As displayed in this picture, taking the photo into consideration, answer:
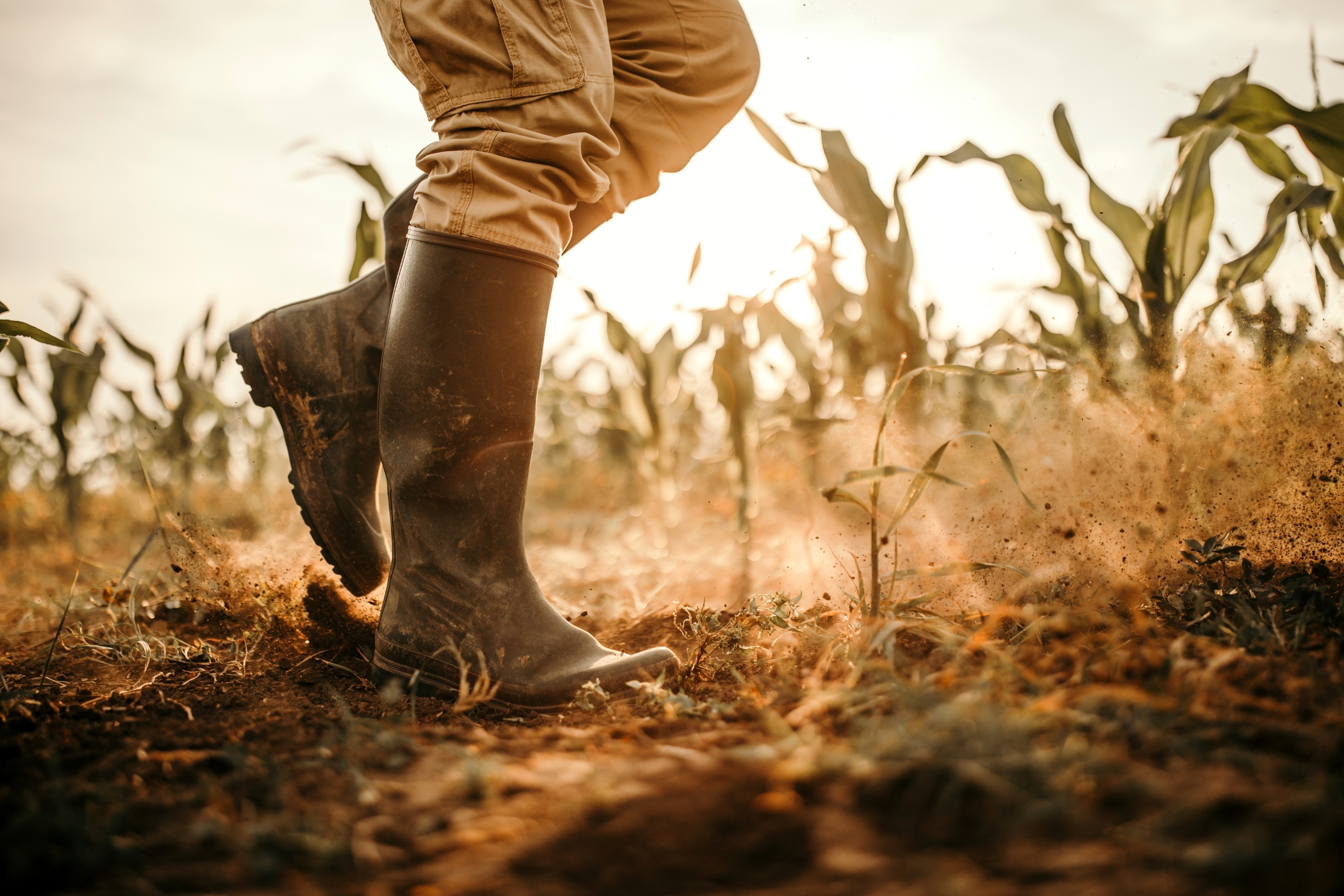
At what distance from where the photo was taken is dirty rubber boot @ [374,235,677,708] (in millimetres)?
989

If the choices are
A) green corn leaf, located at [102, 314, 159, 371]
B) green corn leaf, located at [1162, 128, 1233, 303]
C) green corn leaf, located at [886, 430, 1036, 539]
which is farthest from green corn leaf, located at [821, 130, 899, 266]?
green corn leaf, located at [102, 314, 159, 371]

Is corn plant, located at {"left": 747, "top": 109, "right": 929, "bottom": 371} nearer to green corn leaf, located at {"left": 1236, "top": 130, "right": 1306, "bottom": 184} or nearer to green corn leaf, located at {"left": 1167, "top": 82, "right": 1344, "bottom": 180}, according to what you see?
green corn leaf, located at {"left": 1167, "top": 82, "right": 1344, "bottom": 180}

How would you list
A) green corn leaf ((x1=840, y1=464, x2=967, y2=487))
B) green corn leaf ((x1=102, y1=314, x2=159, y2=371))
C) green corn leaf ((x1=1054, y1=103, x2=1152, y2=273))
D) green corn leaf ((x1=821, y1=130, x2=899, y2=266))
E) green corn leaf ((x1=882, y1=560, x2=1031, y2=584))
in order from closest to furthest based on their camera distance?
green corn leaf ((x1=840, y1=464, x2=967, y2=487)) < green corn leaf ((x1=882, y1=560, x2=1031, y2=584)) < green corn leaf ((x1=1054, y1=103, x2=1152, y2=273)) < green corn leaf ((x1=821, y1=130, x2=899, y2=266)) < green corn leaf ((x1=102, y1=314, x2=159, y2=371))

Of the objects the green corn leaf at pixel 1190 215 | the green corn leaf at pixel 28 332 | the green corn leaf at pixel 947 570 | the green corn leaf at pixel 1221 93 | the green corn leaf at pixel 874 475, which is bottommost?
the green corn leaf at pixel 947 570

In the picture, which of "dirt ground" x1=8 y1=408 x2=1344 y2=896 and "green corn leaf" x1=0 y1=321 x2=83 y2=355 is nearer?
"dirt ground" x1=8 y1=408 x2=1344 y2=896

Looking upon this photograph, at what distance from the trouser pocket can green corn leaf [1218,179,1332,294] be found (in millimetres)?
1161

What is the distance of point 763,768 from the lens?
54 cm

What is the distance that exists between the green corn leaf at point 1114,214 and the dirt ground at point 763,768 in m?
0.61

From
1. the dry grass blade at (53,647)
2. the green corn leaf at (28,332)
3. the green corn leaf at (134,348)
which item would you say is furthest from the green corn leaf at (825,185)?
the green corn leaf at (134,348)

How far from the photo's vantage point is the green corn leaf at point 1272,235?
1183 millimetres

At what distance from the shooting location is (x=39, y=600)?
1.66m

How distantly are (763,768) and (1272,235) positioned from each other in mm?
1306

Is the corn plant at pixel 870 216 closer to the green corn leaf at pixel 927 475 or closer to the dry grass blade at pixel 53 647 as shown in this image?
the green corn leaf at pixel 927 475

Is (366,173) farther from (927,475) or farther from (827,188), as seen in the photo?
(927,475)
